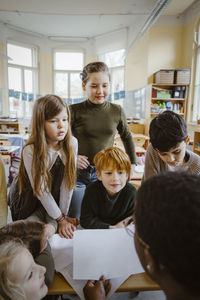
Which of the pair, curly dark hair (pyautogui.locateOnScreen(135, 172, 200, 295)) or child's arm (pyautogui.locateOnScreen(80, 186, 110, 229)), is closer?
curly dark hair (pyautogui.locateOnScreen(135, 172, 200, 295))

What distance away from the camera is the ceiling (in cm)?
494

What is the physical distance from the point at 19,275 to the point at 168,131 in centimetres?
76

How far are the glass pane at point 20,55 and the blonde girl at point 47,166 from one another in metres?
7.41

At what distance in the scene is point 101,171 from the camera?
1061mm

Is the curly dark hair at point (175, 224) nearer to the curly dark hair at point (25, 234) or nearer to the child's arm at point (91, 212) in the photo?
the curly dark hair at point (25, 234)

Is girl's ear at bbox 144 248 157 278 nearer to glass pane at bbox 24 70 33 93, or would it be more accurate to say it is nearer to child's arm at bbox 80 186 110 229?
child's arm at bbox 80 186 110 229

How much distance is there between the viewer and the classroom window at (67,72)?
7.98 meters

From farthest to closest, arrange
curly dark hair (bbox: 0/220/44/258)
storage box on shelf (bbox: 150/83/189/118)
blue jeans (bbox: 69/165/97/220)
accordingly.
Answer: storage box on shelf (bbox: 150/83/189/118) < blue jeans (bbox: 69/165/97/220) < curly dark hair (bbox: 0/220/44/258)

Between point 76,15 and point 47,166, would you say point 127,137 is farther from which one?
point 76,15

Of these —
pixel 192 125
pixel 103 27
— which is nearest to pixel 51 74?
pixel 103 27

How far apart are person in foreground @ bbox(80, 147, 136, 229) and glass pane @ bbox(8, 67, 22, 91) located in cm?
740

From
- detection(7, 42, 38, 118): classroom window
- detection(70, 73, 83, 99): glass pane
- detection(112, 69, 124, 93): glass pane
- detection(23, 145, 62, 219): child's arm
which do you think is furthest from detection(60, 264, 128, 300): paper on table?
detection(70, 73, 83, 99): glass pane

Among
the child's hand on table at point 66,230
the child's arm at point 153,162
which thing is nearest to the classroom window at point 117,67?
the child's arm at point 153,162

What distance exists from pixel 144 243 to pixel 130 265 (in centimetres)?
35
